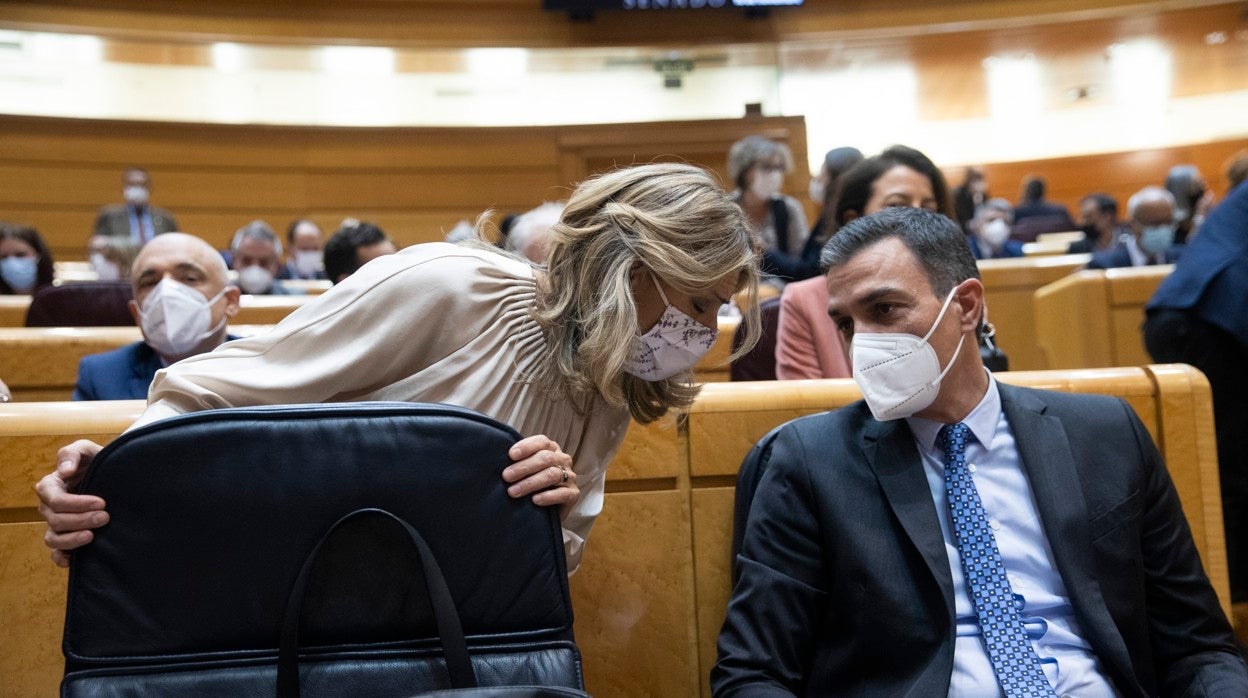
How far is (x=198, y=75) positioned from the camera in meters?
9.15

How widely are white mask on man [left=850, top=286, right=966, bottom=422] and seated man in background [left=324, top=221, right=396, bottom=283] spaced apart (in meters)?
2.46

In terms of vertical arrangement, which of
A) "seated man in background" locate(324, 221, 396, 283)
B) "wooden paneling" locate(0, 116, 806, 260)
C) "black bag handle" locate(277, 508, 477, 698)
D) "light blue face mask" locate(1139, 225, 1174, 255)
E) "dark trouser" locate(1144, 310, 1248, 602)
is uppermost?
"wooden paneling" locate(0, 116, 806, 260)

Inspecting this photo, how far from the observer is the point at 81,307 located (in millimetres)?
3811

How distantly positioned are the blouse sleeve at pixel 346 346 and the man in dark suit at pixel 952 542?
0.58 meters

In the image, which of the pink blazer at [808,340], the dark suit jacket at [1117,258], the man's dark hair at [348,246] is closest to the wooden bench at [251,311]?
the man's dark hair at [348,246]

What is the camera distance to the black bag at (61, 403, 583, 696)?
3.79 feet

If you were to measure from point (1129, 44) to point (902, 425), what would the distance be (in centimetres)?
1011

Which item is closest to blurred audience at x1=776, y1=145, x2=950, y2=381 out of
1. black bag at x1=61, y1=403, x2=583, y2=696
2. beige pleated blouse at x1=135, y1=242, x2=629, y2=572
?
beige pleated blouse at x1=135, y1=242, x2=629, y2=572

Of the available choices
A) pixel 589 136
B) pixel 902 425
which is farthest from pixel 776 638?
pixel 589 136

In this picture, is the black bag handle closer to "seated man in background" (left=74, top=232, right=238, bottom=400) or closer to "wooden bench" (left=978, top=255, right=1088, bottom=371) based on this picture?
"seated man in background" (left=74, top=232, right=238, bottom=400)

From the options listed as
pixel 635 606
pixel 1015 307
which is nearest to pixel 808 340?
pixel 635 606

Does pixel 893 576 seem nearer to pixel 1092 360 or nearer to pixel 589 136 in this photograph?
pixel 1092 360

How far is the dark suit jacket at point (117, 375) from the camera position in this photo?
8.91 ft

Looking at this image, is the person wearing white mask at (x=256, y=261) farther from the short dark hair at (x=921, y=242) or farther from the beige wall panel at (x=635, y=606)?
the short dark hair at (x=921, y=242)
